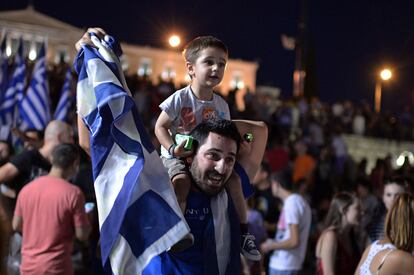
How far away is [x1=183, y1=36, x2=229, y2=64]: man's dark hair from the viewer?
419cm

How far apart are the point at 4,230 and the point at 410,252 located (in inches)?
129

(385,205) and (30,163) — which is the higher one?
(30,163)

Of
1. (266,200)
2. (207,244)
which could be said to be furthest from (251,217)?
(207,244)

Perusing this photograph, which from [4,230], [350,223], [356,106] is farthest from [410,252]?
[356,106]

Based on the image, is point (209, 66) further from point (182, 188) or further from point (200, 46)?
point (182, 188)

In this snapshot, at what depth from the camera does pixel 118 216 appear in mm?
3359

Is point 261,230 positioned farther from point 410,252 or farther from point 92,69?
point 92,69

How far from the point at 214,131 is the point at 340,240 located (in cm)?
310

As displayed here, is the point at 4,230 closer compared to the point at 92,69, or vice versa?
the point at 4,230

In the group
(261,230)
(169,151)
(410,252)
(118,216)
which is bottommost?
(261,230)


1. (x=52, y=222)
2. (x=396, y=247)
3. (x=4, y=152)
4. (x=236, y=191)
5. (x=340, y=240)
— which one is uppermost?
(x=236, y=191)

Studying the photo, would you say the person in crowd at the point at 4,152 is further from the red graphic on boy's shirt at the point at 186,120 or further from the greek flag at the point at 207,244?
the greek flag at the point at 207,244

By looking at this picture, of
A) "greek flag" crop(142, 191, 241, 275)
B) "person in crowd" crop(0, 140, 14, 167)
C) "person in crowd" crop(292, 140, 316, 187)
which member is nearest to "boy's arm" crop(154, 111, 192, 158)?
"greek flag" crop(142, 191, 241, 275)

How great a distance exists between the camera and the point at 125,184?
3.43 m
